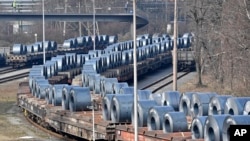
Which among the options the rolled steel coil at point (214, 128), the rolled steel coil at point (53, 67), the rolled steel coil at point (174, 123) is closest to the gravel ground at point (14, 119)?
the rolled steel coil at point (53, 67)

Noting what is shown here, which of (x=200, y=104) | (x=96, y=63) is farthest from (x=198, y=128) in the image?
(x=96, y=63)

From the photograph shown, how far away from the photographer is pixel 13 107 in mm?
50531

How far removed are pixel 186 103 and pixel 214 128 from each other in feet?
29.6

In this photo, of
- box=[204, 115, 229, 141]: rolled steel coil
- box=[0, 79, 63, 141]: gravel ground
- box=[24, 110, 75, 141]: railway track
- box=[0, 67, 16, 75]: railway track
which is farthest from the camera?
box=[0, 67, 16, 75]: railway track

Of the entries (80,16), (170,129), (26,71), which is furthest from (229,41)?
(80,16)

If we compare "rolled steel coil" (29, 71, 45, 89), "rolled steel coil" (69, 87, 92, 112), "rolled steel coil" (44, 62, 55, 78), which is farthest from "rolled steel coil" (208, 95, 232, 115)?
"rolled steel coil" (44, 62, 55, 78)

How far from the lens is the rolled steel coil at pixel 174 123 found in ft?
85.6

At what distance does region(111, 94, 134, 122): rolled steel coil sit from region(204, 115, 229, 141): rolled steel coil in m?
7.40

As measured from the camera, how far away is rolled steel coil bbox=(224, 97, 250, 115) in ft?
88.7

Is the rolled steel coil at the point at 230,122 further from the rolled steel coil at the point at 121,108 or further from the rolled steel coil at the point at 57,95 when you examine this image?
the rolled steel coil at the point at 57,95

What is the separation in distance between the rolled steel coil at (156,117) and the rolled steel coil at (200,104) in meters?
2.73

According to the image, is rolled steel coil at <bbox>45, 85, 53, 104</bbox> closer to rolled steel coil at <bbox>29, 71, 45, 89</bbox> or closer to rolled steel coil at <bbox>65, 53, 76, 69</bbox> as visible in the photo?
rolled steel coil at <bbox>29, 71, 45, 89</bbox>

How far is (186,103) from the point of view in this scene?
31844 mm

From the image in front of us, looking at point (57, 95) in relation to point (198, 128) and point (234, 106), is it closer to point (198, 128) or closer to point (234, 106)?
point (234, 106)
